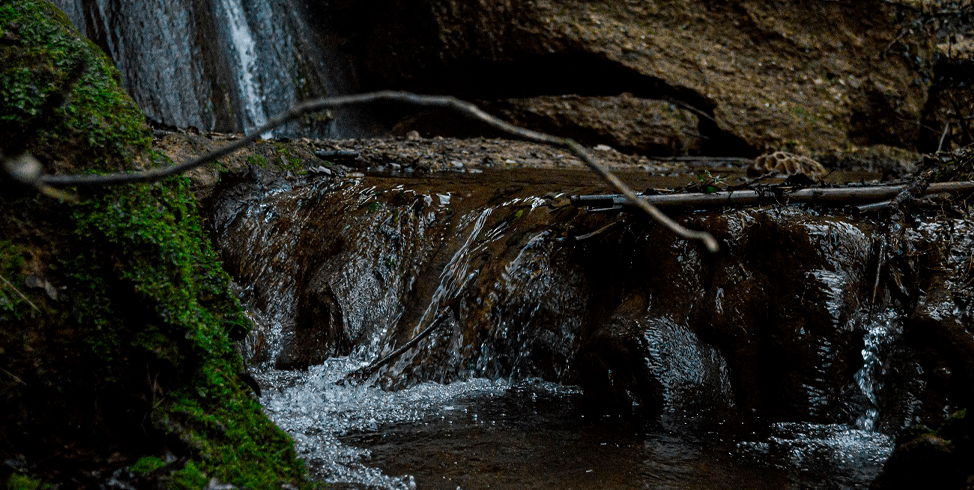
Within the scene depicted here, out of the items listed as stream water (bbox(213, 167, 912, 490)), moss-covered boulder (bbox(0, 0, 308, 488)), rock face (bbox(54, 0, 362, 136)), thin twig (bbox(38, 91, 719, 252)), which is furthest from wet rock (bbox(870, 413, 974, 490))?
rock face (bbox(54, 0, 362, 136))

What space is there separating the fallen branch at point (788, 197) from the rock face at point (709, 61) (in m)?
6.04

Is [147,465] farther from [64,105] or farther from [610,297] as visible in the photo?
[610,297]

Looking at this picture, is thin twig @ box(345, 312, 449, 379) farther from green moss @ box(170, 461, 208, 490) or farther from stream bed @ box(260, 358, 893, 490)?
green moss @ box(170, 461, 208, 490)

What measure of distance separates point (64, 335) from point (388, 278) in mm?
2156

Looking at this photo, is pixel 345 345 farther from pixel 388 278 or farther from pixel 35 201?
pixel 35 201

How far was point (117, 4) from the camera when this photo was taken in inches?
294

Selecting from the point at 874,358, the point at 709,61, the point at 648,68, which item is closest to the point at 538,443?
the point at 874,358

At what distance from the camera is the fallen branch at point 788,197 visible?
→ 3.49m

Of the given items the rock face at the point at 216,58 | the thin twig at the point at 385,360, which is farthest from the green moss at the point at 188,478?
the rock face at the point at 216,58

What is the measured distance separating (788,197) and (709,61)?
6.98 metres

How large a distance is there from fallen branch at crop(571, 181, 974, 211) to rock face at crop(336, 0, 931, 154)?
6.04 metres

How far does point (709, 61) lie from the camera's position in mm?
9891

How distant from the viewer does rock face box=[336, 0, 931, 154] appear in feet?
31.7

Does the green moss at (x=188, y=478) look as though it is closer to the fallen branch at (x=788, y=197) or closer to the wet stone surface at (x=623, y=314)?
the wet stone surface at (x=623, y=314)
